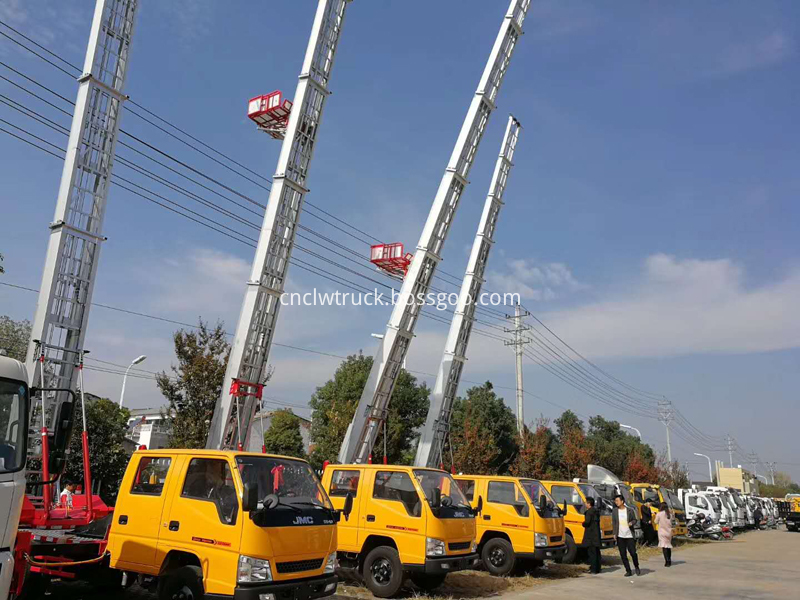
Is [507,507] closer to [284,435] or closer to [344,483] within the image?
[344,483]

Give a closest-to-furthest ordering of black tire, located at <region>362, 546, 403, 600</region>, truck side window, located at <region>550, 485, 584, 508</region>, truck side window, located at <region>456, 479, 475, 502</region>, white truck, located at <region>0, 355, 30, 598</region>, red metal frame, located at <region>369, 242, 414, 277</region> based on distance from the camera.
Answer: white truck, located at <region>0, 355, 30, 598</region>, black tire, located at <region>362, 546, 403, 600</region>, truck side window, located at <region>456, 479, 475, 502</region>, truck side window, located at <region>550, 485, 584, 508</region>, red metal frame, located at <region>369, 242, 414, 277</region>

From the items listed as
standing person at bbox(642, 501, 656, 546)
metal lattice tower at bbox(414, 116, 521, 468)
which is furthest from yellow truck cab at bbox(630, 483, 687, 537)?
metal lattice tower at bbox(414, 116, 521, 468)

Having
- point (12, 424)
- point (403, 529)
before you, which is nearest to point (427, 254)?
point (403, 529)

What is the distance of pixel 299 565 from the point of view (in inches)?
282

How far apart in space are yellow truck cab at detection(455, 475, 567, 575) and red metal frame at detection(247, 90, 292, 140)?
11.3 m

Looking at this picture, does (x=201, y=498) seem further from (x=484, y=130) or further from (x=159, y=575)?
(x=484, y=130)

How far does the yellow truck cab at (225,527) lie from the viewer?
683 centimetres

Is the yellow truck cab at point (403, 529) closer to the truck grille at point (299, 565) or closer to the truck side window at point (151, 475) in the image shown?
the truck grille at point (299, 565)

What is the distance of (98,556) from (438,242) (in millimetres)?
12831

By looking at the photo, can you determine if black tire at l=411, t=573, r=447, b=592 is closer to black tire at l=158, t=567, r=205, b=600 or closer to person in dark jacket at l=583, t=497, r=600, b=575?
black tire at l=158, t=567, r=205, b=600

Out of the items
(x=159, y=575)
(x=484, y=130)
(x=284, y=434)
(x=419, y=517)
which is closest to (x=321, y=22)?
(x=484, y=130)

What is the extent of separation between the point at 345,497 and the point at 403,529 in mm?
1279

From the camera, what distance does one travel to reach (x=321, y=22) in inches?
655

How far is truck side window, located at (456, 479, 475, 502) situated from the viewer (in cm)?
1344
